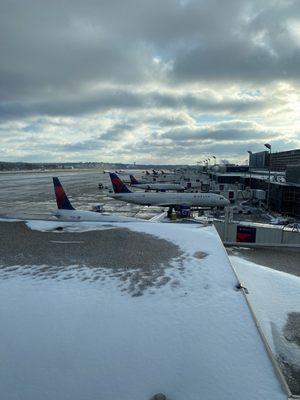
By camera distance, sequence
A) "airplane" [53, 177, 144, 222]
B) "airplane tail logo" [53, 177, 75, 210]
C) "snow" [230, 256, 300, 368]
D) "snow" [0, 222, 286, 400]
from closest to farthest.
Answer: "snow" [0, 222, 286, 400], "snow" [230, 256, 300, 368], "airplane" [53, 177, 144, 222], "airplane tail logo" [53, 177, 75, 210]

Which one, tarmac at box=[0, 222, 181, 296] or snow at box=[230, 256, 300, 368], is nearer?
snow at box=[230, 256, 300, 368]

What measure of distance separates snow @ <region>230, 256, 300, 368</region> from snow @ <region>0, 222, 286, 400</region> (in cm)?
227

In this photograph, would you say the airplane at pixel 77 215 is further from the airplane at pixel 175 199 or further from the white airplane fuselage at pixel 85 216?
the airplane at pixel 175 199

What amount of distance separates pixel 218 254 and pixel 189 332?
28.3 feet

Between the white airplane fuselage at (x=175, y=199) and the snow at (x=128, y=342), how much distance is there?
47.9 m

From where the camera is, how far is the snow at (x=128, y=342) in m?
8.71

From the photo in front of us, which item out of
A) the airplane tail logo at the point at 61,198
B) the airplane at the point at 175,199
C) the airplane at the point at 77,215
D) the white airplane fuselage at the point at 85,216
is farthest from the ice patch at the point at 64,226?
the airplane at the point at 175,199

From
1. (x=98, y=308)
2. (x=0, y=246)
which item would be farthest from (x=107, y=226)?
(x=98, y=308)

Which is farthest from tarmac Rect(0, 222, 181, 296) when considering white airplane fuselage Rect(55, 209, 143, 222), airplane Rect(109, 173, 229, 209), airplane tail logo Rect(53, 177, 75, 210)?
airplane Rect(109, 173, 229, 209)

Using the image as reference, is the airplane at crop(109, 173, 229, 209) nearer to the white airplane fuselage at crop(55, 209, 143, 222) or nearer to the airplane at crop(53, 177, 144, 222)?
the airplane at crop(53, 177, 144, 222)

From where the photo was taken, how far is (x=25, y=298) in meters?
13.2

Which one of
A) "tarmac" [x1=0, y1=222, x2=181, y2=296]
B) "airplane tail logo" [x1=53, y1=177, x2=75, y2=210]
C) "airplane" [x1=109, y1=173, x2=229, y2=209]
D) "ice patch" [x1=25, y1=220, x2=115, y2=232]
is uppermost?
"airplane tail logo" [x1=53, y1=177, x2=75, y2=210]

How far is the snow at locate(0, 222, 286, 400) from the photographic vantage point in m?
8.71

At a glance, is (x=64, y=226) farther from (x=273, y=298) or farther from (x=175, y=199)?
(x=175, y=199)
